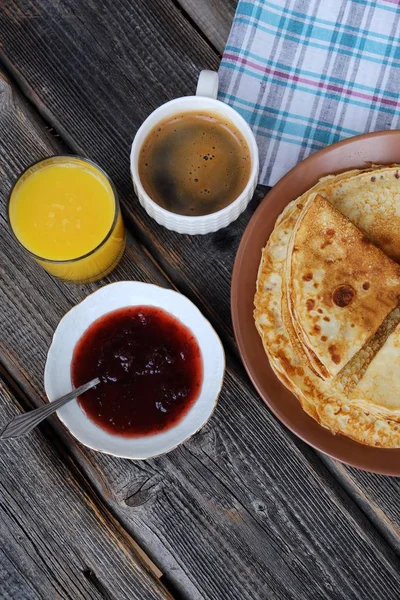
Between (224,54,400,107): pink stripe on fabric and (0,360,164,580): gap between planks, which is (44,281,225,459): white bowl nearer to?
(0,360,164,580): gap between planks

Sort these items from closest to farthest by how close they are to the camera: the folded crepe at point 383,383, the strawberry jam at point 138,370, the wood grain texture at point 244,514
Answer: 1. the folded crepe at point 383,383
2. the strawberry jam at point 138,370
3. the wood grain texture at point 244,514

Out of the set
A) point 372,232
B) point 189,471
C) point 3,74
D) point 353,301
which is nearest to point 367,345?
point 353,301

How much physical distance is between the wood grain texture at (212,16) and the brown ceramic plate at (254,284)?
484 mm

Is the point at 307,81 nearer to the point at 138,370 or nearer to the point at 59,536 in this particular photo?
the point at 138,370

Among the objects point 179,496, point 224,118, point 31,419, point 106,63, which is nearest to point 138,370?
point 31,419

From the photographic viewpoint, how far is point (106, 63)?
1.68 metres

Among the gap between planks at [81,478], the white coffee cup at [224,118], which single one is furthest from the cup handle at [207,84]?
the gap between planks at [81,478]

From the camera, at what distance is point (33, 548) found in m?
1.63

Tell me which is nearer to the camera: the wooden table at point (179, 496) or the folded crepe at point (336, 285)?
the folded crepe at point (336, 285)

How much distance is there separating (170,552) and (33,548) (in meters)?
0.37

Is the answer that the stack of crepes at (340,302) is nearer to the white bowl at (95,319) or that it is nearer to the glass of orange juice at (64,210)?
the white bowl at (95,319)

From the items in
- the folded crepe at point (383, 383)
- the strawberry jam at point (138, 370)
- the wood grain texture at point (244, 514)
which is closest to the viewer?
the folded crepe at point (383, 383)

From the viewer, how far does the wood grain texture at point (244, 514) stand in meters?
1.62

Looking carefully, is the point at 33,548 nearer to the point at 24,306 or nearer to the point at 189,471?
the point at 189,471
